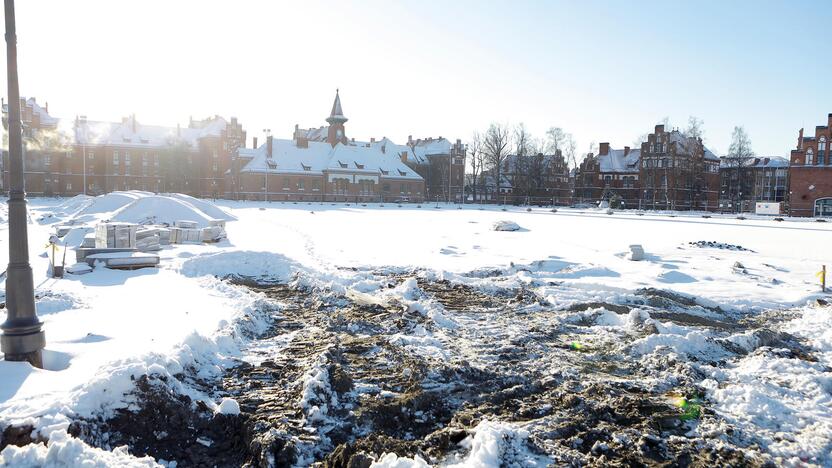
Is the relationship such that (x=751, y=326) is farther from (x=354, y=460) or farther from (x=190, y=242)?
(x=190, y=242)

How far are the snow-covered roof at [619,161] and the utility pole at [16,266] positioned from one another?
8846cm

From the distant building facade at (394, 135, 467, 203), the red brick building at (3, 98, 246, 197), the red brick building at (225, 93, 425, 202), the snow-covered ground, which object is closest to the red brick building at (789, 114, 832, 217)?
the snow-covered ground

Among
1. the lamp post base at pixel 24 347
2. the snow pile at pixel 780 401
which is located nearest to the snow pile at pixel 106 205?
the lamp post base at pixel 24 347

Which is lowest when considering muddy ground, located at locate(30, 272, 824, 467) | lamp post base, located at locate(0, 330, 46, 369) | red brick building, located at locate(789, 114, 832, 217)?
muddy ground, located at locate(30, 272, 824, 467)

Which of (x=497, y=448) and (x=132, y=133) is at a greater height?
(x=132, y=133)

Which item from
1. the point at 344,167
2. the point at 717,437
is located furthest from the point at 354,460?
the point at 344,167

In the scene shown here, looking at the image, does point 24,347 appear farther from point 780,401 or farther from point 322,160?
point 322,160

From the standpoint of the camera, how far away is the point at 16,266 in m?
6.28

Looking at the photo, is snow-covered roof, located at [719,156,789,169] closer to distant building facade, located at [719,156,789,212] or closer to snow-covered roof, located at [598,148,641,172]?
distant building facade, located at [719,156,789,212]

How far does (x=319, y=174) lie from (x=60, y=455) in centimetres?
8072

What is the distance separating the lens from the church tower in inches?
3750

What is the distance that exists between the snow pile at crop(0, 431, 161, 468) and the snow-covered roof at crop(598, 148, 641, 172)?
89.5 m

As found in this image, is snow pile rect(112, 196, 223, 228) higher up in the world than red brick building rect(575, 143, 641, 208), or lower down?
lower down

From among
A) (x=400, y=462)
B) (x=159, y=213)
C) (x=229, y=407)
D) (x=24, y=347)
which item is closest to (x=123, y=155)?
(x=159, y=213)
